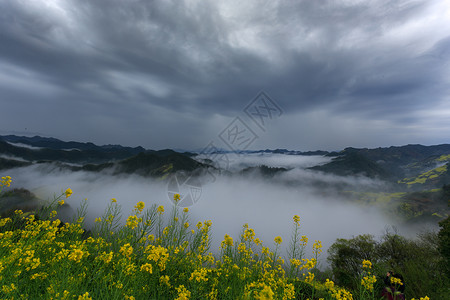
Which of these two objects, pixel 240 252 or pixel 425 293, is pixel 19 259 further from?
pixel 425 293

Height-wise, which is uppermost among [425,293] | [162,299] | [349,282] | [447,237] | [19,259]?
[19,259]

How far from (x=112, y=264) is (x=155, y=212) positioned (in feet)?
7.38

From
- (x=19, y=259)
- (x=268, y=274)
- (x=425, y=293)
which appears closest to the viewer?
(x=19, y=259)

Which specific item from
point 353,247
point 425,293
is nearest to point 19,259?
point 425,293

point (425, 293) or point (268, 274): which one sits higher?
point (268, 274)

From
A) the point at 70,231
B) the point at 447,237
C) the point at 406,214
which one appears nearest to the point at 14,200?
the point at 70,231

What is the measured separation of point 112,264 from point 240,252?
361 centimetres

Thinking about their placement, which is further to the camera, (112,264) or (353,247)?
(353,247)

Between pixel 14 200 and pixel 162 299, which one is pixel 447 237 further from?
pixel 14 200

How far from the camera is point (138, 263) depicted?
4.76m

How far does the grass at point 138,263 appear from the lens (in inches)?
152

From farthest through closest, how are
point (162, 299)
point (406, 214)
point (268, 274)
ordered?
point (406, 214), point (268, 274), point (162, 299)

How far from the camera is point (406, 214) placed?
170 m

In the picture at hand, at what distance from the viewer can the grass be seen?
152 inches
